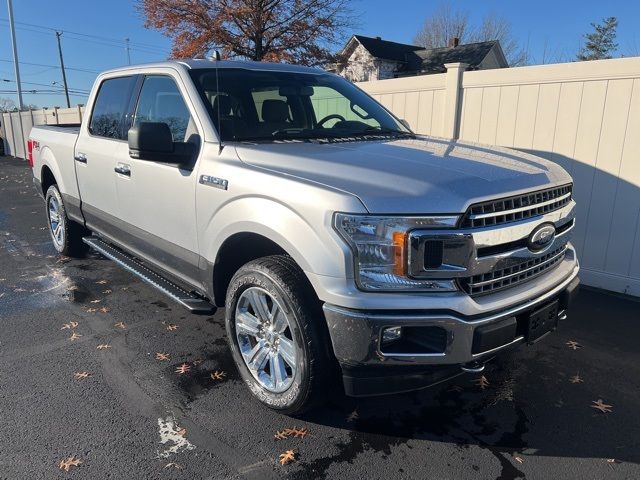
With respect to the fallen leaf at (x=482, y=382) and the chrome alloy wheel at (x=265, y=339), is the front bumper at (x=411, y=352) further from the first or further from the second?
the fallen leaf at (x=482, y=382)

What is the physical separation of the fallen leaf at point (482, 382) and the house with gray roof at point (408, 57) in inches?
1281

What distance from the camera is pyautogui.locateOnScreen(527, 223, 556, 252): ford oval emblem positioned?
2703mm

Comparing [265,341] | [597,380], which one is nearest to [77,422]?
[265,341]

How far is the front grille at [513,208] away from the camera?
2410 millimetres

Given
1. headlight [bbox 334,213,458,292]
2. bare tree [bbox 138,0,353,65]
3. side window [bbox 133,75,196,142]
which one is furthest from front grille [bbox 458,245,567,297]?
bare tree [bbox 138,0,353,65]

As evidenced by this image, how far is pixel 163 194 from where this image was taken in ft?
12.1

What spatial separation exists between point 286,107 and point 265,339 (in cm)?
179

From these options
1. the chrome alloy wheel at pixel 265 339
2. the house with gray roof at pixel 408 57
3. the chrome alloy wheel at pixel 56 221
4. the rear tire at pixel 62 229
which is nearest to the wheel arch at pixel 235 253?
the chrome alloy wheel at pixel 265 339

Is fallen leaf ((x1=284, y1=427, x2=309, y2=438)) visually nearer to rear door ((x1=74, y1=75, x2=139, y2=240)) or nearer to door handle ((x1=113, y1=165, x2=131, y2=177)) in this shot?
door handle ((x1=113, y1=165, x2=131, y2=177))

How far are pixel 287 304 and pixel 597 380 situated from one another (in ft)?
7.69

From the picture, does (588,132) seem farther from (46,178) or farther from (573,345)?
(46,178)

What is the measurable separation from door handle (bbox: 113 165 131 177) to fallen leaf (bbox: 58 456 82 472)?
2.21m

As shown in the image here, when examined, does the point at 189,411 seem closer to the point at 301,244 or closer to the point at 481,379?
the point at 301,244

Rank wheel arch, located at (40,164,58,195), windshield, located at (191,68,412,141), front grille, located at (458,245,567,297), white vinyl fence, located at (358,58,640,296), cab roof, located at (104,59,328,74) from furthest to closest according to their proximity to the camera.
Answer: wheel arch, located at (40,164,58,195), white vinyl fence, located at (358,58,640,296), cab roof, located at (104,59,328,74), windshield, located at (191,68,412,141), front grille, located at (458,245,567,297)
